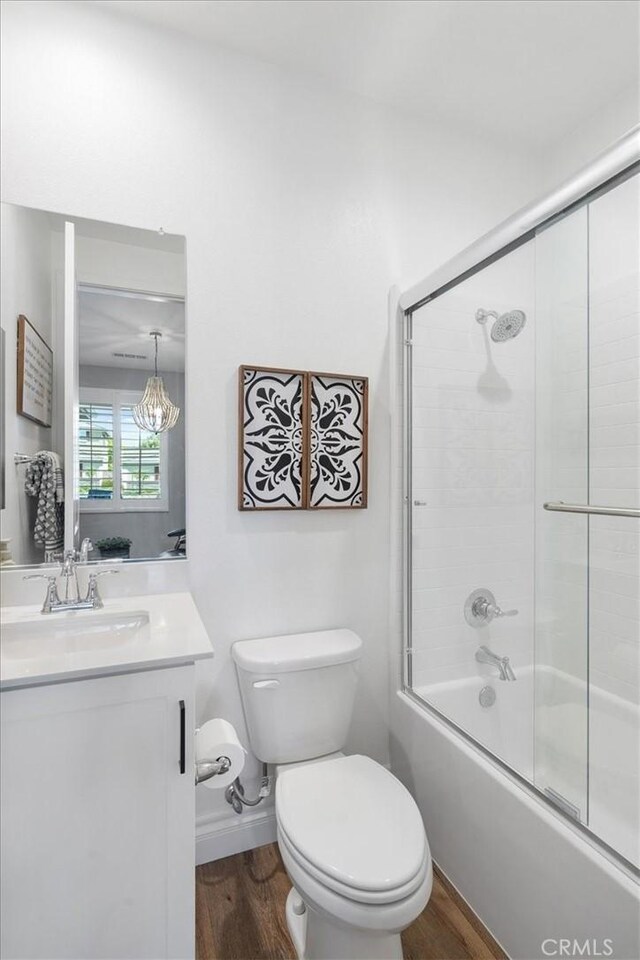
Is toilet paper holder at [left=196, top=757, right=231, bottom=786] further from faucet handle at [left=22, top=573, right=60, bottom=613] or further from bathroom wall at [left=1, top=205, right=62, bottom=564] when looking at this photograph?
bathroom wall at [left=1, top=205, right=62, bottom=564]

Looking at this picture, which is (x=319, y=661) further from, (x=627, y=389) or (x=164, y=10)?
(x=164, y=10)

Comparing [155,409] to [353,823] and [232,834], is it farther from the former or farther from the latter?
[232,834]

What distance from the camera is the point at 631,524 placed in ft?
4.80

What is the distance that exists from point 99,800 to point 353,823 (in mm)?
588

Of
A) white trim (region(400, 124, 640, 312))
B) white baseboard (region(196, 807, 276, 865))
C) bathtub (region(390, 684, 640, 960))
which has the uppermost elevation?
white trim (region(400, 124, 640, 312))

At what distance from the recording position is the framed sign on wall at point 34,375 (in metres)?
1.45

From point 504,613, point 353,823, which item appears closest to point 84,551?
point 353,823

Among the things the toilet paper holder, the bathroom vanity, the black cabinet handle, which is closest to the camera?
the bathroom vanity

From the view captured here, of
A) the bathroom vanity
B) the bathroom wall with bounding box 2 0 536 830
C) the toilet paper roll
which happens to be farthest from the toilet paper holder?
the bathroom wall with bounding box 2 0 536 830

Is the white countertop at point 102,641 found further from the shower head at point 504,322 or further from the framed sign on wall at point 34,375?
the shower head at point 504,322

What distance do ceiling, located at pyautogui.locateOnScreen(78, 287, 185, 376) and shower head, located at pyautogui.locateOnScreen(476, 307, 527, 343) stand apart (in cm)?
97

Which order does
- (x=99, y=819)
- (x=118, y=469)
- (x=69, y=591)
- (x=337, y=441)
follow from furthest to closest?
(x=337, y=441) → (x=118, y=469) → (x=69, y=591) → (x=99, y=819)

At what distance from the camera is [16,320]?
1.45 metres

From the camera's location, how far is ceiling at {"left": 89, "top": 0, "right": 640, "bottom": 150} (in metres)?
1.53
